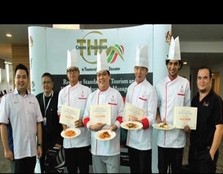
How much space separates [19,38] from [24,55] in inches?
34.7

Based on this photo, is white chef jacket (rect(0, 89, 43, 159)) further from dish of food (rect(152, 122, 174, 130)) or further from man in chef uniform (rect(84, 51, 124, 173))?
dish of food (rect(152, 122, 174, 130))

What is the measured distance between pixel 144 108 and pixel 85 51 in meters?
1.00

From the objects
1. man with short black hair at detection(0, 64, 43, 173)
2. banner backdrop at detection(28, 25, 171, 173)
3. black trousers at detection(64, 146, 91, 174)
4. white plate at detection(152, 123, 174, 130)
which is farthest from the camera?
banner backdrop at detection(28, 25, 171, 173)

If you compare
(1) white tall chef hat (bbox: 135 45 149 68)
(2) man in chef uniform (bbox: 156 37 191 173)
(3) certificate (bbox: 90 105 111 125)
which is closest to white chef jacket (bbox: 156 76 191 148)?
(2) man in chef uniform (bbox: 156 37 191 173)

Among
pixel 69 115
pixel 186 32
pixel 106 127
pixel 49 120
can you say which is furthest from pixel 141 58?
pixel 186 32

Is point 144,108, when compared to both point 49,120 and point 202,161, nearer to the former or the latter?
point 202,161

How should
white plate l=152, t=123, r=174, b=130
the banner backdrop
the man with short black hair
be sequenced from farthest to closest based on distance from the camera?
the banner backdrop → white plate l=152, t=123, r=174, b=130 → the man with short black hair

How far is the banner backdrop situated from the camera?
230 centimetres

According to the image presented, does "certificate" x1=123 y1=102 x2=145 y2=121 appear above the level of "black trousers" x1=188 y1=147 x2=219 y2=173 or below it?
above

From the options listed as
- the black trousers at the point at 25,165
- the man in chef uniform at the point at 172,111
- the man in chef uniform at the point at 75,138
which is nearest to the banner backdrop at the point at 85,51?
the man in chef uniform at the point at 75,138

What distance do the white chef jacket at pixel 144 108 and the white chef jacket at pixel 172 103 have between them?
0.32 ft

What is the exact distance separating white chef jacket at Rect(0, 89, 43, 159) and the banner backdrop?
2.36 feet
